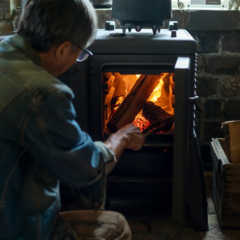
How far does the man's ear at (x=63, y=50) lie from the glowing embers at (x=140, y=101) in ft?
2.91

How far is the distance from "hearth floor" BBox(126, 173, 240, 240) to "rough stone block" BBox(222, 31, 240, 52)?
102cm

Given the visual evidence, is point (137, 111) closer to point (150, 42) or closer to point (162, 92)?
point (162, 92)

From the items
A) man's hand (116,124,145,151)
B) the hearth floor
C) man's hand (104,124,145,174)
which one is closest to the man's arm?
man's hand (104,124,145,174)

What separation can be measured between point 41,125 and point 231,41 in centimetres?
191

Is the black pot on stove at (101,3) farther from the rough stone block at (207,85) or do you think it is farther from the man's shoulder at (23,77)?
the man's shoulder at (23,77)

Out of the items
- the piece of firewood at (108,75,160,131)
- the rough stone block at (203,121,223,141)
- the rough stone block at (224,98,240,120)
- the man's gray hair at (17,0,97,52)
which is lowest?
the rough stone block at (203,121,223,141)

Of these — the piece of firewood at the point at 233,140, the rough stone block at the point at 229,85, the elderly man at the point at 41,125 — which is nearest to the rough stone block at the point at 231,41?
the rough stone block at the point at 229,85

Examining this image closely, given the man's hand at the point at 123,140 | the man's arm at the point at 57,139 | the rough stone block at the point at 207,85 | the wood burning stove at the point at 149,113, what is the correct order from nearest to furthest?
the man's arm at the point at 57,139, the man's hand at the point at 123,140, the wood burning stove at the point at 149,113, the rough stone block at the point at 207,85

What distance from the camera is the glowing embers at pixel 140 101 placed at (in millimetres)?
2283

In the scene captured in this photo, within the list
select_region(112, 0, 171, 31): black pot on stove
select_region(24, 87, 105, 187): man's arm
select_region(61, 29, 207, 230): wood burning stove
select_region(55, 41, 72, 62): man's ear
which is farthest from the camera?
select_region(112, 0, 171, 31): black pot on stove

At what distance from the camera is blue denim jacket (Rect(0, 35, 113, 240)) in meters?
1.25

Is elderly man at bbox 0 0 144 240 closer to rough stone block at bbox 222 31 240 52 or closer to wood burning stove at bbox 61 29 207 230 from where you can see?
wood burning stove at bbox 61 29 207 230

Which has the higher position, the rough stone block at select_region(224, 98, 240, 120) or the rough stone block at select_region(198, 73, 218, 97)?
the rough stone block at select_region(198, 73, 218, 97)

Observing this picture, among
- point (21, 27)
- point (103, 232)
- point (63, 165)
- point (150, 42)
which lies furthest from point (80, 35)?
point (150, 42)
